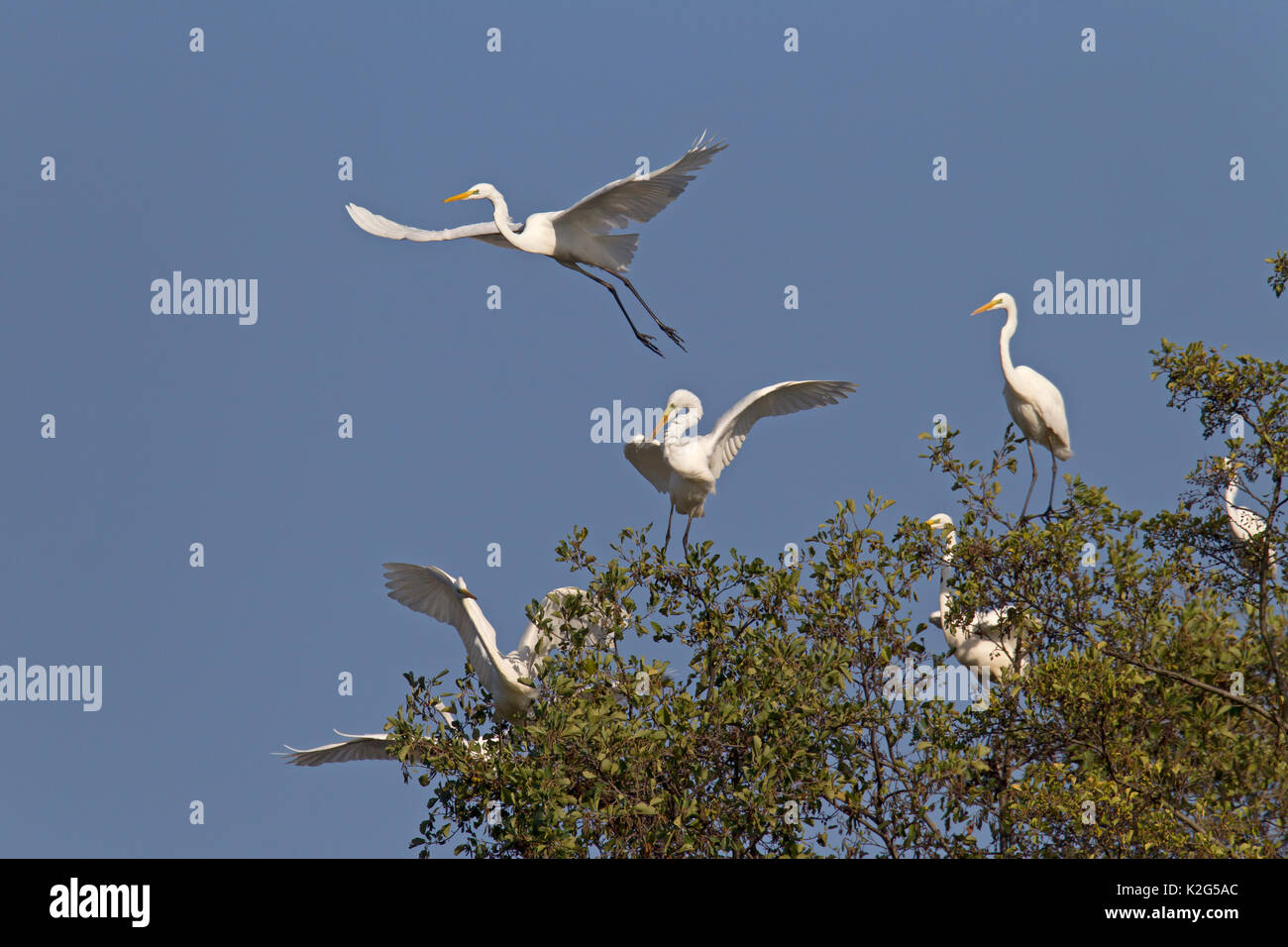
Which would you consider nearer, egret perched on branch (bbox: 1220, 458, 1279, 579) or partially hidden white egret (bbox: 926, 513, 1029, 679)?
egret perched on branch (bbox: 1220, 458, 1279, 579)

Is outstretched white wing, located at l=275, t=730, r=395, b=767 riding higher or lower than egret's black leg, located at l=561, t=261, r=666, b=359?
lower

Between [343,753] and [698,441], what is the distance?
378 centimetres

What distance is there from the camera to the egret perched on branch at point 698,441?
11.4 metres

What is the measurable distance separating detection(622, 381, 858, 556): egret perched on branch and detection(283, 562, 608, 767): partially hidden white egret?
5.13 feet

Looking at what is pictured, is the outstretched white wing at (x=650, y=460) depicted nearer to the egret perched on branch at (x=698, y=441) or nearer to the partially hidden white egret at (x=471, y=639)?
the egret perched on branch at (x=698, y=441)


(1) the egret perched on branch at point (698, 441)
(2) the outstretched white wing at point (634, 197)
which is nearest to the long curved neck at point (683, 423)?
(1) the egret perched on branch at point (698, 441)

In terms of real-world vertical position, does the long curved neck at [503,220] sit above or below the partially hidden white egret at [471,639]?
above

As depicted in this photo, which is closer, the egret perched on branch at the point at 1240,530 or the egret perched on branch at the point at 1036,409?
the egret perched on branch at the point at 1240,530

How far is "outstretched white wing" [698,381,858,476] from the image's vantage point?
11.2 m

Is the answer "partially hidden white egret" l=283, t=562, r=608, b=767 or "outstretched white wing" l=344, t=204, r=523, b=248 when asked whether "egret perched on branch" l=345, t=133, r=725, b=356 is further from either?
"partially hidden white egret" l=283, t=562, r=608, b=767

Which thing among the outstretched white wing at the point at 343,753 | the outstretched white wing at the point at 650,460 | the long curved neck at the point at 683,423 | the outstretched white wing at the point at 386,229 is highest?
the outstretched white wing at the point at 386,229

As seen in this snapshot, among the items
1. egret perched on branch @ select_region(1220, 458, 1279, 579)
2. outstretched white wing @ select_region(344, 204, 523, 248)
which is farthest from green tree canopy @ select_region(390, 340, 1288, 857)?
outstretched white wing @ select_region(344, 204, 523, 248)
